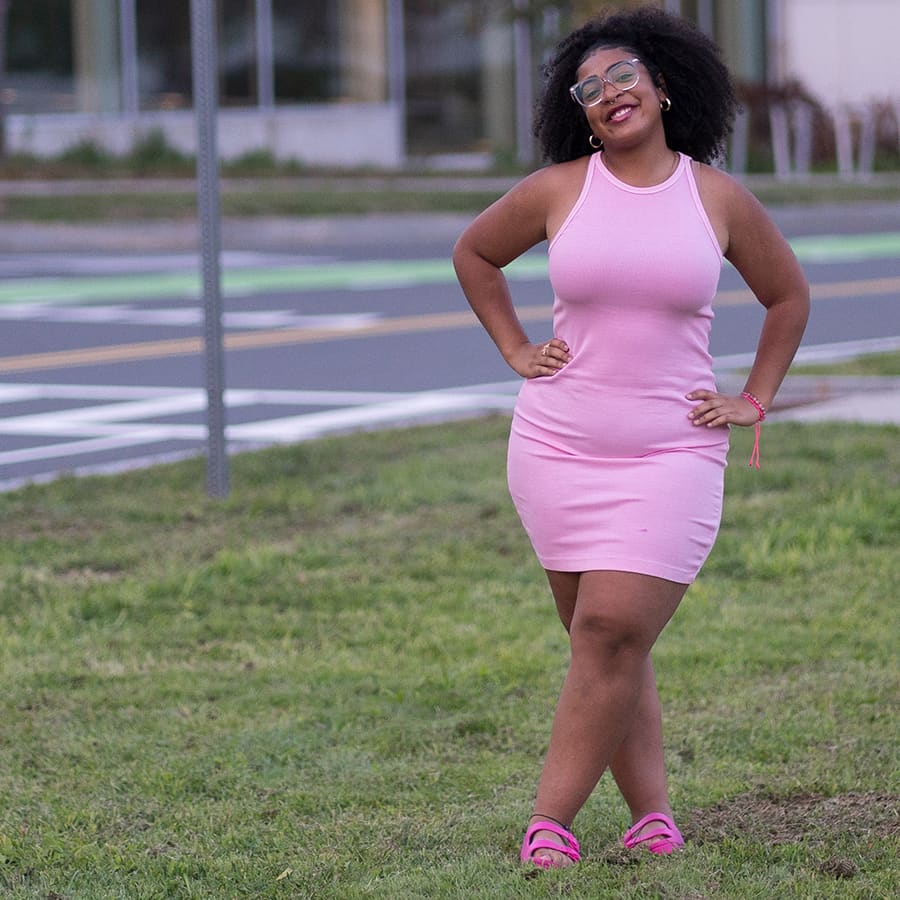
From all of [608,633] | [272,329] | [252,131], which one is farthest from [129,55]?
[608,633]

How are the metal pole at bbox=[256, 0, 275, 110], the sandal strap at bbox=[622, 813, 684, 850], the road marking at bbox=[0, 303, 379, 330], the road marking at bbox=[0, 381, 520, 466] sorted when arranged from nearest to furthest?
the sandal strap at bbox=[622, 813, 684, 850], the road marking at bbox=[0, 381, 520, 466], the road marking at bbox=[0, 303, 379, 330], the metal pole at bbox=[256, 0, 275, 110]

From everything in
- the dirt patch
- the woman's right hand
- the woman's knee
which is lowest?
the dirt patch

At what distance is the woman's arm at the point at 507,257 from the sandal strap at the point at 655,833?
3.27 feet

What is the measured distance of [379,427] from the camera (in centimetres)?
953

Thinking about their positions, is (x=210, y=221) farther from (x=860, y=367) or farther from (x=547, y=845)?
(x=860, y=367)

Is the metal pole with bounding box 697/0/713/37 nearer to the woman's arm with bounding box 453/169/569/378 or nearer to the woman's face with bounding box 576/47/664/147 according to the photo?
the woman's arm with bounding box 453/169/569/378

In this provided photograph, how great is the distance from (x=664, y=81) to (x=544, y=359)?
0.64 metres

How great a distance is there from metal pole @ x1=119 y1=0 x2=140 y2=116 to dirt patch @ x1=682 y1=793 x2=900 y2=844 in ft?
92.5

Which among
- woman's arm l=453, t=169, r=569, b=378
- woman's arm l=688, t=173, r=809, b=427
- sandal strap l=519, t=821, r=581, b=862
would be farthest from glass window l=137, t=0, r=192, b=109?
sandal strap l=519, t=821, r=581, b=862

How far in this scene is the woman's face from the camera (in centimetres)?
354

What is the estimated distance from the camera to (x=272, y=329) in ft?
46.4

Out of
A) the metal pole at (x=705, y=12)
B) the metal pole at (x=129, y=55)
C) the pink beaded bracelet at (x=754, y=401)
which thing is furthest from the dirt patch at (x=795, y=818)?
the metal pole at (x=705, y=12)

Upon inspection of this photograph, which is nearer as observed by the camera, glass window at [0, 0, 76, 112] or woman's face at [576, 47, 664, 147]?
woman's face at [576, 47, 664, 147]

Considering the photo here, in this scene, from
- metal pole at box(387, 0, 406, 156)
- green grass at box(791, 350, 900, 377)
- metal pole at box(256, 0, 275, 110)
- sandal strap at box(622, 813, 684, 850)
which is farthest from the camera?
metal pole at box(387, 0, 406, 156)
